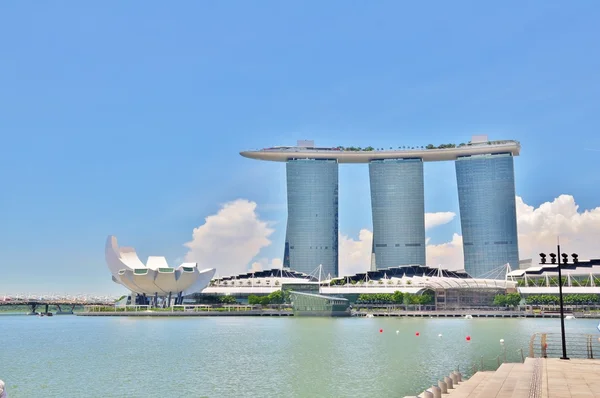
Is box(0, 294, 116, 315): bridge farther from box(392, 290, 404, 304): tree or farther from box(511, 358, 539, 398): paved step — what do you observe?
box(511, 358, 539, 398): paved step

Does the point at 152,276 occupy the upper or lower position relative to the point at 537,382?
upper

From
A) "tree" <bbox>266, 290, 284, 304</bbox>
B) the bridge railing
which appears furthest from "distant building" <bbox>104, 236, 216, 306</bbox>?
the bridge railing

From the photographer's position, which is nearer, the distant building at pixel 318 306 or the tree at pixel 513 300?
the distant building at pixel 318 306

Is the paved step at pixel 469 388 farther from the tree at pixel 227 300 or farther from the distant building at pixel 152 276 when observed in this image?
the tree at pixel 227 300

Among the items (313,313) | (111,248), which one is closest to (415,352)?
(313,313)

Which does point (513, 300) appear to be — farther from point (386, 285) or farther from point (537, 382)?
point (537, 382)

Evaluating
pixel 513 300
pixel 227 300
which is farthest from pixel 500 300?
pixel 227 300

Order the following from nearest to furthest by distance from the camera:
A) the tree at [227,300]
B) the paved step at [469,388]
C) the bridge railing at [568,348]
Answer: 1. the paved step at [469,388]
2. the bridge railing at [568,348]
3. the tree at [227,300]

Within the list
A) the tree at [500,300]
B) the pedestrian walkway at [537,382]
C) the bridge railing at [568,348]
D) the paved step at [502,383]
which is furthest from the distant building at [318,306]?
the paved step at [502,383]
